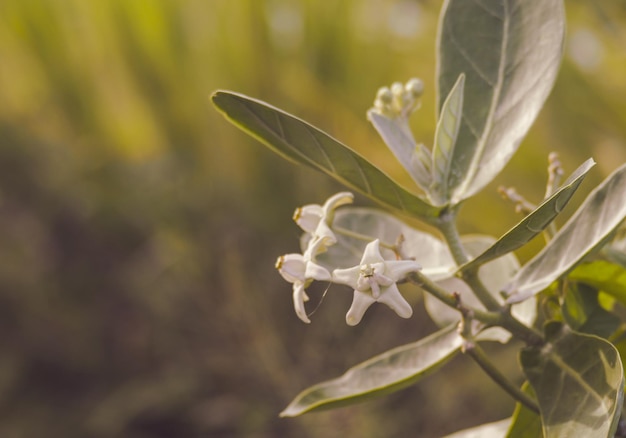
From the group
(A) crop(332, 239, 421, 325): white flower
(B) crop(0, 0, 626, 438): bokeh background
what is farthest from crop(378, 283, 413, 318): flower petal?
(B) crop(0, 0, 626, 438): bokeh background

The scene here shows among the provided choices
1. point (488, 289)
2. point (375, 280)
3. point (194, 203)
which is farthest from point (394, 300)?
point (194, 203)

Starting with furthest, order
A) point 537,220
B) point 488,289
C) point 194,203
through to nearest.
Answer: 1. point 194,203
2. point 488,289
3. point 537,220

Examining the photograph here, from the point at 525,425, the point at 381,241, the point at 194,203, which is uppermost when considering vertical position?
the point at 194,203

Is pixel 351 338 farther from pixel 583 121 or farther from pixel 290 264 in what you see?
pixel 290 264

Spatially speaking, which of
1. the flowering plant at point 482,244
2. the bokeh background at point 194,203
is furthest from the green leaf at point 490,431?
the bokeh background at point 194,203

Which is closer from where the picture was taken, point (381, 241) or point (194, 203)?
point (381, 241)

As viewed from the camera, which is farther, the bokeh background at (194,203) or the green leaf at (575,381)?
the bokeh background at (194,203)

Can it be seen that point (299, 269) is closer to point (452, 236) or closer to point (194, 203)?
point (452, 236)

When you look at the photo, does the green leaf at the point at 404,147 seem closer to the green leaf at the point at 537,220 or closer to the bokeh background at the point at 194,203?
the green leaf at the point at 537,220
